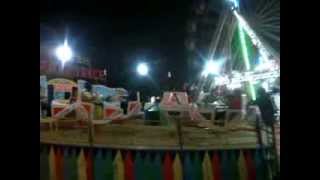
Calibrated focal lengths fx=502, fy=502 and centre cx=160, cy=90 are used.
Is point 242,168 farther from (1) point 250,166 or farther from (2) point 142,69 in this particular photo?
(2) point 142,69

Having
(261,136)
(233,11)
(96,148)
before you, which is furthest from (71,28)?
(261,136)

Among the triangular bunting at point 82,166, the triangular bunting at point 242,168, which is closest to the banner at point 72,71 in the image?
the triangular bunting at point 82,166

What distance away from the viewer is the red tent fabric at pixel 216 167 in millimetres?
1980

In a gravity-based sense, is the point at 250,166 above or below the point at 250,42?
below

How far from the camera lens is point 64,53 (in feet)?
6.12

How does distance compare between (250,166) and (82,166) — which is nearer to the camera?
(82,166)

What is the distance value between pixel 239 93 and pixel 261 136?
0.64 feet

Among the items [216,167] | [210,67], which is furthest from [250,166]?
[210,67]

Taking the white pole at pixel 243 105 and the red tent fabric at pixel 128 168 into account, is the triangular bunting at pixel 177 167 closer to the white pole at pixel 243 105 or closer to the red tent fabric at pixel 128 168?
the red tent fabric at pixel 128 168

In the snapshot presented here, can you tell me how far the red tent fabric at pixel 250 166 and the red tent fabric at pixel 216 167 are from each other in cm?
12

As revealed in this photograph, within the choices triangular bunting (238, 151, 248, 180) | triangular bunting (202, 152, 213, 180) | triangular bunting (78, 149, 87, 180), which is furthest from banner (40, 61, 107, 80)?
triangular bunting (238, 151, 248, 180)

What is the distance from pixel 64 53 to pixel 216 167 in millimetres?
739

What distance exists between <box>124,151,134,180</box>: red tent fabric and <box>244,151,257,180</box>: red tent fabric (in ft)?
1.52

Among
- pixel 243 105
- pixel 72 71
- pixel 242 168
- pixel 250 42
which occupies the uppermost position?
pixel 250 42
